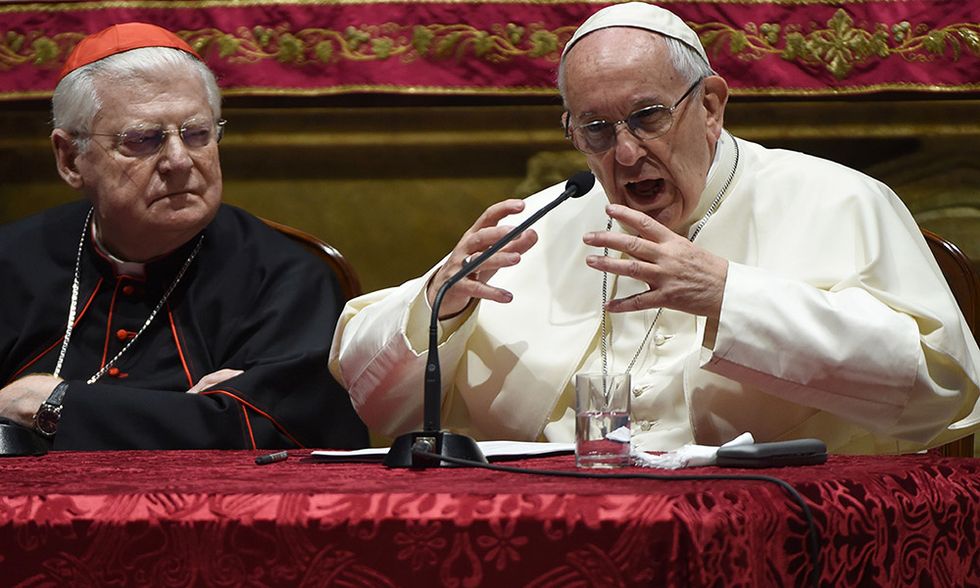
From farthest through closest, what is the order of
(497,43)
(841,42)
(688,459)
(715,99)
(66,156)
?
(497,43) → (841,42) → (66,156) → (715,99) → (688,459)

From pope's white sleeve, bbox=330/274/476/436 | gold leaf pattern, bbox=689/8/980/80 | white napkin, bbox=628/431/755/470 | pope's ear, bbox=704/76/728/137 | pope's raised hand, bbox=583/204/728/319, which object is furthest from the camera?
gold leaf pattern, bbox=689/8/980/80

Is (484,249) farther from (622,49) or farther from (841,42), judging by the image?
(841,42)

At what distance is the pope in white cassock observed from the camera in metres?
2.52

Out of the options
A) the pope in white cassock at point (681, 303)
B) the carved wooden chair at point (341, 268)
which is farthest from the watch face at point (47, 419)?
the carved wooden chair at point (341, 268)

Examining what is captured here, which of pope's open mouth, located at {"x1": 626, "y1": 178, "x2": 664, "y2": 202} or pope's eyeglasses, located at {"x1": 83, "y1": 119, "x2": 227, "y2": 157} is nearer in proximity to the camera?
pope's open mouth, located at {"x1": 626, "y1": 178, "x2": 664, "y2": 202}

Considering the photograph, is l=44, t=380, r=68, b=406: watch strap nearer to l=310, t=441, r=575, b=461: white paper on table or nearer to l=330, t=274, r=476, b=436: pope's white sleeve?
l=330, t=274, r=476, b=436: pope's white sleeve

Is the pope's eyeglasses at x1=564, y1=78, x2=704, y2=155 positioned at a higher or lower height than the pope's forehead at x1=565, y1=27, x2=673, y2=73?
lower

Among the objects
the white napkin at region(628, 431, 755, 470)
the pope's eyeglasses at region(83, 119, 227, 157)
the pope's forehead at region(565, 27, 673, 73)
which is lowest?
the pope's eyeglasses at region(83, 119, 227, 157)

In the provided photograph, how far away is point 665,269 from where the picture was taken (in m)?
2.46

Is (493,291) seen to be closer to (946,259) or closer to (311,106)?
(946,259)

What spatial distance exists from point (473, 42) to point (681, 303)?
77.0 inches

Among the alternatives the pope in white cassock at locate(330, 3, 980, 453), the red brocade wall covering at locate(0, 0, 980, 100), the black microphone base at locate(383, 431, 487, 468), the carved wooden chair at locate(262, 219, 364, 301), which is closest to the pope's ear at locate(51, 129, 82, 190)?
the red brocade wall covering at locate(0, 0, 980, 100)

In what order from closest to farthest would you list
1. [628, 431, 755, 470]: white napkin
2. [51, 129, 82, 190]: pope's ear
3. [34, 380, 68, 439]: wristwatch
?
[628, 431, 755, 470]: white napkin, [34, 380, 68, 439]: wristwatch, [51, 129, 82, 190]: pope's ear

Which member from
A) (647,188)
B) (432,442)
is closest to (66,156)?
(647,188)
